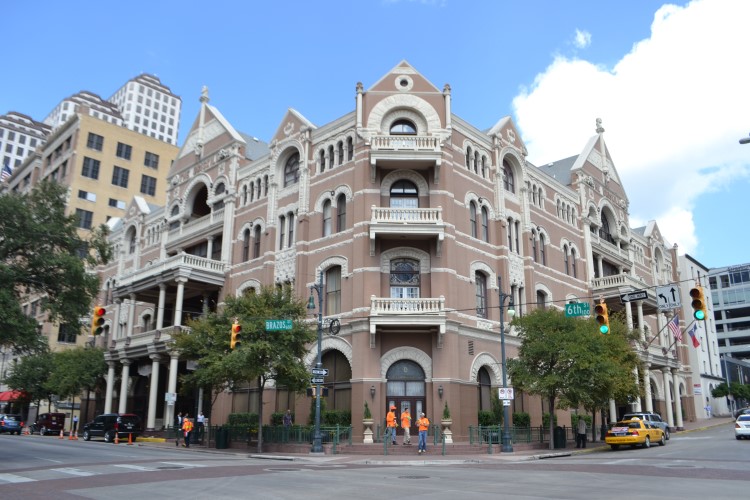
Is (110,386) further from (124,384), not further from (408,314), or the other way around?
(408,314)

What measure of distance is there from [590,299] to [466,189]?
618 inches

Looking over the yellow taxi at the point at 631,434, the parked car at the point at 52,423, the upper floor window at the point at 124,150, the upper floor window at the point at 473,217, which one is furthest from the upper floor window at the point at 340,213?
the upper floor window at the point at 124,150

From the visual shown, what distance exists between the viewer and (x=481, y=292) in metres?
36.8

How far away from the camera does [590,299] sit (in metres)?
46.3

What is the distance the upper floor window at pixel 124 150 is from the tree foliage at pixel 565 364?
59.7 meters

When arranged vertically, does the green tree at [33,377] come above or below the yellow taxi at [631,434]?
above

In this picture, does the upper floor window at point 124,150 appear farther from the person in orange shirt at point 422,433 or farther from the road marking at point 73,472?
the road marking at point 73,472

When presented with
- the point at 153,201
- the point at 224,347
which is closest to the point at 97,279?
the point at 224,347

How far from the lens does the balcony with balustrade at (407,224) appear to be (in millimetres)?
32812

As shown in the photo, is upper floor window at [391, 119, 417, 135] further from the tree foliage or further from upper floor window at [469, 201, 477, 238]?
the tree foliage

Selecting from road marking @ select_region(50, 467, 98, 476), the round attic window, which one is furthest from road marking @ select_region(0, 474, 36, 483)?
the round attic window

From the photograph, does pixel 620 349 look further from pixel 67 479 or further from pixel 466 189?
pixel 67 479

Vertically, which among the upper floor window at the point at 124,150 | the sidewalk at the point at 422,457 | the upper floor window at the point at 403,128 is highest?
the upper floor window at the point at 124,150

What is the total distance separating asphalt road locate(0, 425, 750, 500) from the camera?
13.3 meters
